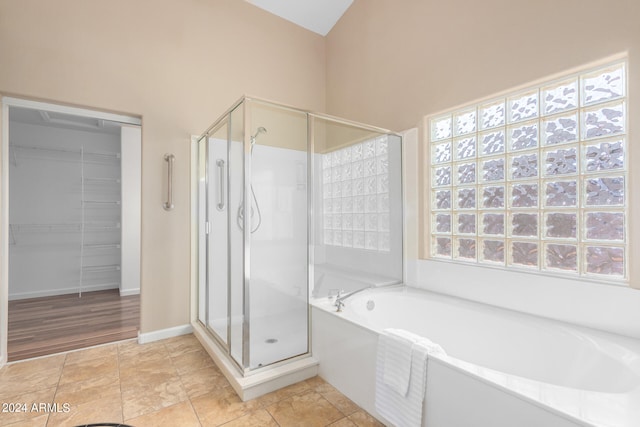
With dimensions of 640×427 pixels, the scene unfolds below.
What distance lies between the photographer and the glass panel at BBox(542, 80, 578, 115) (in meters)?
1.71

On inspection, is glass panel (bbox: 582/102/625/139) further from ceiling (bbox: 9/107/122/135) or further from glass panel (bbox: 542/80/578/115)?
ceiling (bbox: 9/107/122/135)

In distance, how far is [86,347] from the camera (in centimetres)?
243

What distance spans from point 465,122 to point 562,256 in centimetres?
107

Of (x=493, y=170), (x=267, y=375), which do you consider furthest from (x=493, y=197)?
(x=267, y=375)

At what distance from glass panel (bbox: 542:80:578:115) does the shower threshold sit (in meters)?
2.11

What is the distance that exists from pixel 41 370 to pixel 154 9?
2874 mm

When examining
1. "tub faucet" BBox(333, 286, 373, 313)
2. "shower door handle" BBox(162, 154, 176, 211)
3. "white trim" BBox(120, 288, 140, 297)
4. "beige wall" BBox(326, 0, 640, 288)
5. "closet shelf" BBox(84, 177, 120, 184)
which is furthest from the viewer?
"closet shelf" BBox(84, 177, 120, 184)

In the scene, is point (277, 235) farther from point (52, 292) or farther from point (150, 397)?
point (52, 292)

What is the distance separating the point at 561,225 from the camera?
5.74 feet

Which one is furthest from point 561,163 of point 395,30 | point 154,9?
point 154,9

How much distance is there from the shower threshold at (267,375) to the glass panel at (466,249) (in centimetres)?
128

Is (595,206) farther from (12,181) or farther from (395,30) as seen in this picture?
(12,181)

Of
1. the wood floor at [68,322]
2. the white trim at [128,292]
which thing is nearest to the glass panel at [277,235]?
the wood floor at [68,322]

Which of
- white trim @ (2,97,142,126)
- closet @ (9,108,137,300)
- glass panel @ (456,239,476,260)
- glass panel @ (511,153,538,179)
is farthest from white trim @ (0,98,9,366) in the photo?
glass panel @ (511,153,538,179)
